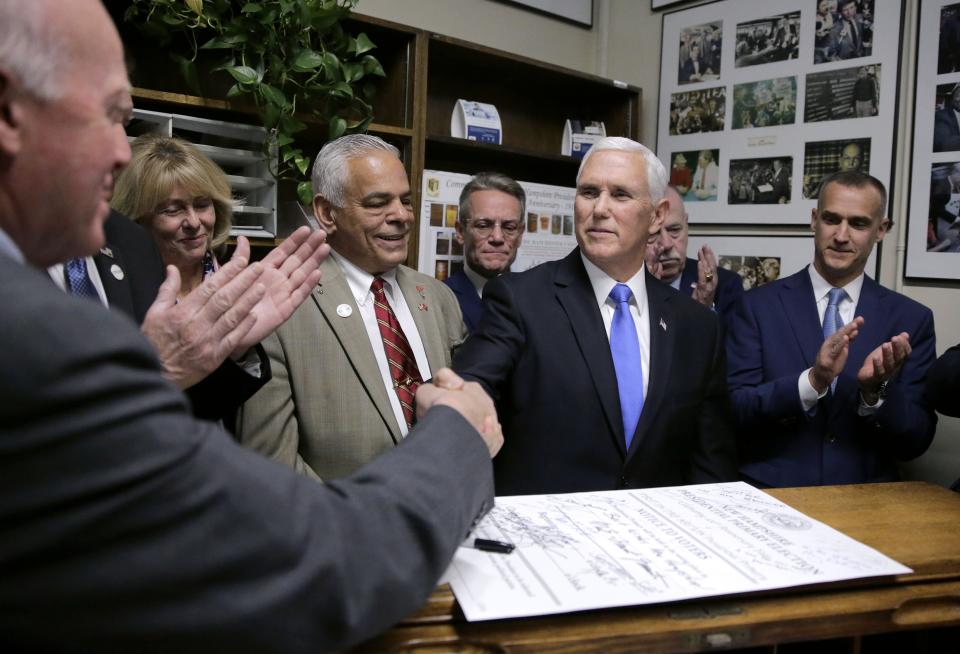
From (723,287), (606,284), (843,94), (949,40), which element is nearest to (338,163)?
(606,284)

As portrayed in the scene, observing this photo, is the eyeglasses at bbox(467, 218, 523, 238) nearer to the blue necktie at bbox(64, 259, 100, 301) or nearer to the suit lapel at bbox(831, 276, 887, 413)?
the suit lapel at bbox(831, 276, 887, 413)

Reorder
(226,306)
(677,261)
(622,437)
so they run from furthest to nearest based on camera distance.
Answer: (677,261)
(622,437)
(226,306)

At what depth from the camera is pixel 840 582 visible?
2.91 feet

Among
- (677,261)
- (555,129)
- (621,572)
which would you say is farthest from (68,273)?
(555,129)

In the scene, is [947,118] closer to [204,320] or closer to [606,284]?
[606,284]

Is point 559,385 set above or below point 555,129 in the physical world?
below

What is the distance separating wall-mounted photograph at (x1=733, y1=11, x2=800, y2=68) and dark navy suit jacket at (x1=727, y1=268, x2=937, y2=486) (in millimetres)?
1506

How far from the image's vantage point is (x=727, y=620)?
0.81 metres

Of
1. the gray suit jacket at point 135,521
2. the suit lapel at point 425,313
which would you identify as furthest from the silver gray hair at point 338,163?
the gray suit jacket at point 135,521

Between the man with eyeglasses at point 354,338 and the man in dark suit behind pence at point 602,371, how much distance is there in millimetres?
273

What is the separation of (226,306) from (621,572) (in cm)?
71

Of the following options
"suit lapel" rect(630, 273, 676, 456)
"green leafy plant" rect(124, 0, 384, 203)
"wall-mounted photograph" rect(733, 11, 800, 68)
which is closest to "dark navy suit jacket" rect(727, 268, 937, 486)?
"suit lapel" rect(630, 273, 676, 456)

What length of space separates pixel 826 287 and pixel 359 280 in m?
1.58

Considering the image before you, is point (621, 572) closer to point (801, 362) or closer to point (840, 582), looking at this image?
point (840, 582)
